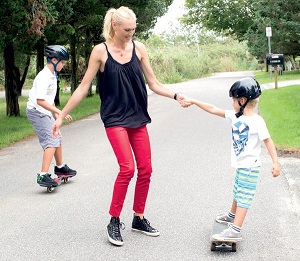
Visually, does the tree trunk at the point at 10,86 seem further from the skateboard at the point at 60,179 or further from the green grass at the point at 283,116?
the skateboard at the point at 60,179

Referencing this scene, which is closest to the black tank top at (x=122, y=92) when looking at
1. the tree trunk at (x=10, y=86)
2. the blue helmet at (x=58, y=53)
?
the blue helmet at (x=58, y=53)

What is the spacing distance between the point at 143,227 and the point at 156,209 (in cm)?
88

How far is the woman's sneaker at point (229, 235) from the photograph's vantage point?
4.90 metres

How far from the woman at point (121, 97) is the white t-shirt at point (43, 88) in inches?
72.1

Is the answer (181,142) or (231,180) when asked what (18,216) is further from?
(181,142)

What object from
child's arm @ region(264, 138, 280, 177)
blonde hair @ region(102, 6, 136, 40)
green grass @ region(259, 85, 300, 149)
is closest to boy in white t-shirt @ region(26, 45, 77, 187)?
blonde hair @ region(102, 6, 136, 40)

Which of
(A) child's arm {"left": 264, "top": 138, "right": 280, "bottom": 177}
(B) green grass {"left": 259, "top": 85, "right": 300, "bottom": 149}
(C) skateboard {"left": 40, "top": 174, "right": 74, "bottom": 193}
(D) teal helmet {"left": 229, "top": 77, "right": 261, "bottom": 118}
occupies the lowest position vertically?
(B) green grass {"left": 259, "top": 85, "right": 300, "bottom": 149}

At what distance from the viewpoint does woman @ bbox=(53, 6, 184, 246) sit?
5.27 meters

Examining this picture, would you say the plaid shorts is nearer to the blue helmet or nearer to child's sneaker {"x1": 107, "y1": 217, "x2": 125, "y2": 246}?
child's sneaker {"x1": 107, "y1": 217, "x2": 125, "y2": 246}

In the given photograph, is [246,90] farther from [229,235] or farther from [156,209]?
[156,209]

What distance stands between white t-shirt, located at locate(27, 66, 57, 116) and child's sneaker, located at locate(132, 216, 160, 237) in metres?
2.32

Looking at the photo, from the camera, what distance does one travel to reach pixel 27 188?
26.0 feet

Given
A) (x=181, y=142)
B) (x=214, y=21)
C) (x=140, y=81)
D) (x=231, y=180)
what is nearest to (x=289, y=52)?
(x=214, y=21)

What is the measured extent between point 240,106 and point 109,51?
1.27 metres
